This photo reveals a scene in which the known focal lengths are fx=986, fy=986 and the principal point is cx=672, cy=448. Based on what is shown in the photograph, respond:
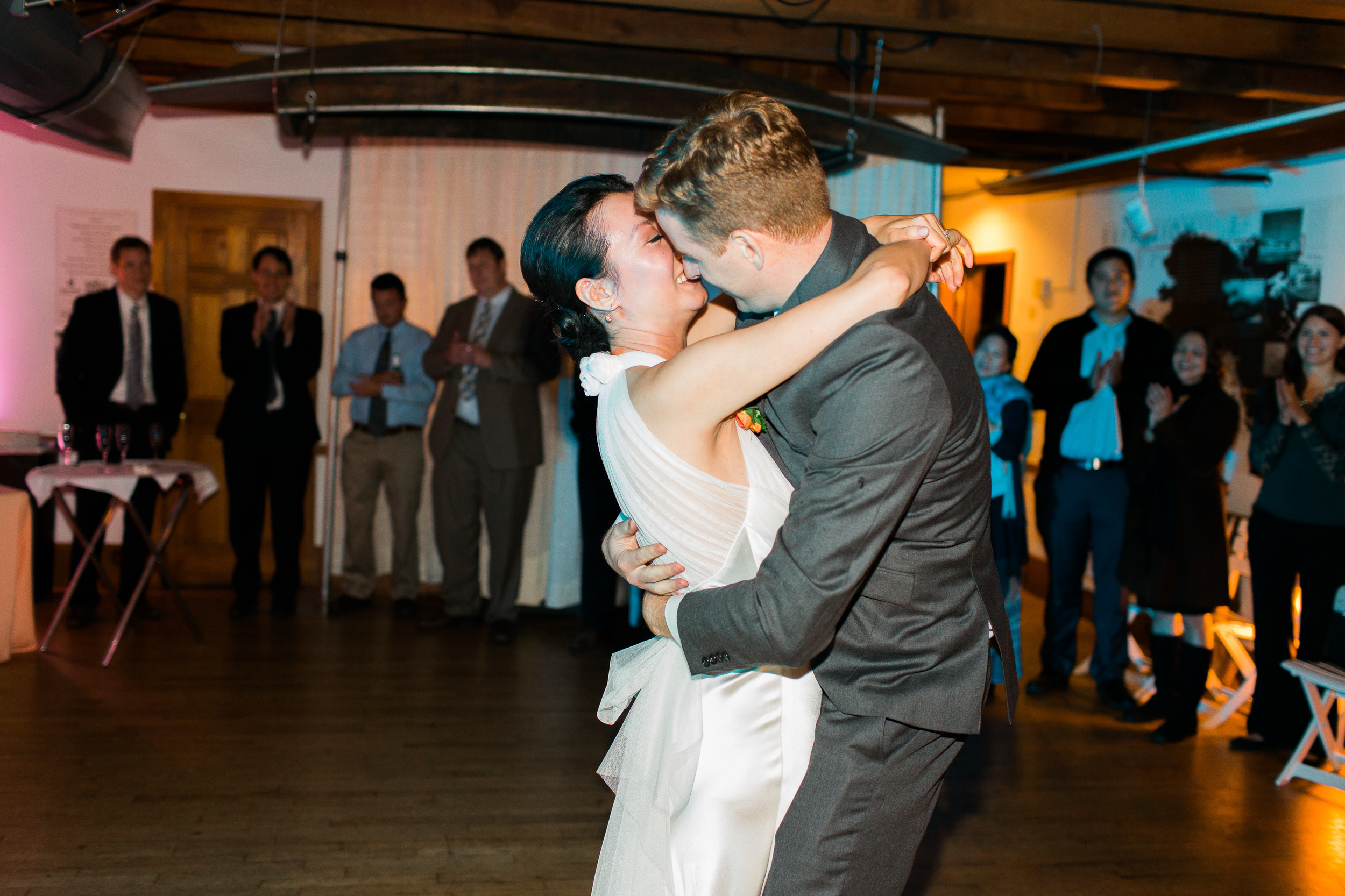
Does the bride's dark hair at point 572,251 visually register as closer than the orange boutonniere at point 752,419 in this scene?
No

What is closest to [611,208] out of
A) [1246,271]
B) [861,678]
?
[861,678]

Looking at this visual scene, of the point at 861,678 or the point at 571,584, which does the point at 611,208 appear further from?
the point at 571,584

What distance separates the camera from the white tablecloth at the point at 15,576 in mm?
4465

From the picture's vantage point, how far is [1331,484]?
12.8 ft

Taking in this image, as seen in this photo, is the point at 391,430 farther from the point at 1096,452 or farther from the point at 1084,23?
the point at 1084,23

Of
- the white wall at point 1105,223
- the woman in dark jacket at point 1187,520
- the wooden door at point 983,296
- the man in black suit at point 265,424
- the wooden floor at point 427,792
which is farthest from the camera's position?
the wooden door at point 983,296

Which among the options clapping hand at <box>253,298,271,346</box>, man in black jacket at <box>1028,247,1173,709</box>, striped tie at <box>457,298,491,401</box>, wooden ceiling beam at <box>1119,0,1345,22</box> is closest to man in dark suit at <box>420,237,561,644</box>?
striped tie at <box>457,298,491,401</box>

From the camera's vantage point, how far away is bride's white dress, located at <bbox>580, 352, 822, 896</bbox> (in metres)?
1.38

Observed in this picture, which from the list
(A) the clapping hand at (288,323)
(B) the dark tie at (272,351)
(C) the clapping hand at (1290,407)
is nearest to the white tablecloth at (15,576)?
(B) the dark tie at (272,351)

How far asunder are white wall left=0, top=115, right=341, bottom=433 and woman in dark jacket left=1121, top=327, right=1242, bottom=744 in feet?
16.3

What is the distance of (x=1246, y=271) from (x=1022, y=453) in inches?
74.0

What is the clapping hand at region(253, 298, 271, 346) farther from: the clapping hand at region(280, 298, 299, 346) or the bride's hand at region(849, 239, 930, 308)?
the bride's hand at region(849, 239, 930, 308)

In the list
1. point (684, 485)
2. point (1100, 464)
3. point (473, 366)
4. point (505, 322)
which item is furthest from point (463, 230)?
point (684, 485)

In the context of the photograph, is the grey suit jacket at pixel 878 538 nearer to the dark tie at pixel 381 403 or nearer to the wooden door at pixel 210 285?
the dark tie at pixel 381 403
